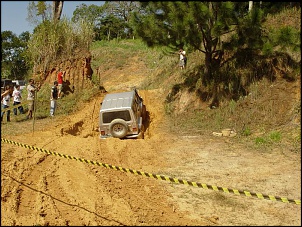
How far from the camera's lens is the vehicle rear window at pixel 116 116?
12055 millimetres

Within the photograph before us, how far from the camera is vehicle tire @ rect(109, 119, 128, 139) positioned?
11.9 metres

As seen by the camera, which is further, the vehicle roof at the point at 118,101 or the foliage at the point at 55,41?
the foliage at the point at 55,41

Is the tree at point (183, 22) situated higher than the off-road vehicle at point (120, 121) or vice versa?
the tree at point (183, 22)

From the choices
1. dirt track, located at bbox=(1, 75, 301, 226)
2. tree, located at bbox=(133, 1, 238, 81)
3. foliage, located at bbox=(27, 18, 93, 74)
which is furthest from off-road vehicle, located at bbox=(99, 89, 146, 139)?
foliage, located at bbox=(27, 18, 93, 74)

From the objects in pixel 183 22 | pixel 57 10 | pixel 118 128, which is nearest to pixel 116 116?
pixel 118 128

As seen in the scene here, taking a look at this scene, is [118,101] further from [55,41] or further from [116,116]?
[55,41]

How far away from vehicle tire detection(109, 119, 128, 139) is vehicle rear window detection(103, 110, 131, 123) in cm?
24

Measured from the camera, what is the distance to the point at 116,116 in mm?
12164

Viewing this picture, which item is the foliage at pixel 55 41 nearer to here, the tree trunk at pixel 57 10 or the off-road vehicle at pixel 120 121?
the tree trunk at pixel 57 10

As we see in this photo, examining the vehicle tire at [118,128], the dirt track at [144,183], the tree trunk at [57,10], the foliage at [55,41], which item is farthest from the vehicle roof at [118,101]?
the tree trunk at [57,10]

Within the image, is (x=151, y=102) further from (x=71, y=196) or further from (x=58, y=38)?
(x=71, y=196)

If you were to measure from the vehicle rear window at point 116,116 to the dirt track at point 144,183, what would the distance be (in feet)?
3.10

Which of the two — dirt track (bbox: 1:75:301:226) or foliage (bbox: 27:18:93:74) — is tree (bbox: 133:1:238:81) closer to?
dirt track (bbox: 1:75:301:226)

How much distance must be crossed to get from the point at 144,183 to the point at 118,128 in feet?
14.6
